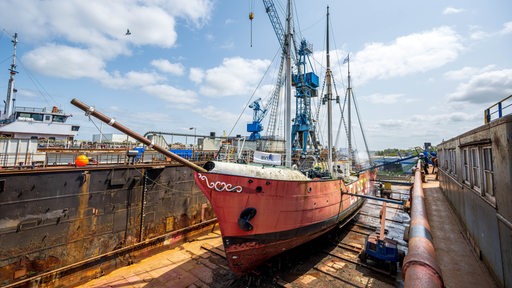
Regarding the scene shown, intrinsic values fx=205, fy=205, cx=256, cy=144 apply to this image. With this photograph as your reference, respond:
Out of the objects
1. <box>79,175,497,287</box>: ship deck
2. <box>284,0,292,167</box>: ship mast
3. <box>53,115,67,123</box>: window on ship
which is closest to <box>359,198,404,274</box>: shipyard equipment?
<box>79,175,497,287</box>: ship deck

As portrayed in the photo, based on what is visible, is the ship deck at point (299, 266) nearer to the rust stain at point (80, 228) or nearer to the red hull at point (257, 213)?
the red hull at point (257, 213)

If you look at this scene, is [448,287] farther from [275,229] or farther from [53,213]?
[53,213]

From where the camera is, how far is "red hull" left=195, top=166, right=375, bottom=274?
725 centimetres

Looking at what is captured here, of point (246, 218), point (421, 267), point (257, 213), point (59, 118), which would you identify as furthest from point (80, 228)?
point (59, 118)

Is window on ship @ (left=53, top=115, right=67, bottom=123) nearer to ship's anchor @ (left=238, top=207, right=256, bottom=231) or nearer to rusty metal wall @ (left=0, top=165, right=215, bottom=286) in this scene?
rusty metal wall @ (left=0, top=165, right=215, bottom=286)

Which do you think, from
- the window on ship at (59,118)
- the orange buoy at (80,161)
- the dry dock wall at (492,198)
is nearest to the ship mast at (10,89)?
the window on ship at (59,118)

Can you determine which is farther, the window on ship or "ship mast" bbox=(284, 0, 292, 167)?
the window on ship

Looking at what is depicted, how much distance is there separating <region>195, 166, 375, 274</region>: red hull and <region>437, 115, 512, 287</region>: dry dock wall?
4.84 meters

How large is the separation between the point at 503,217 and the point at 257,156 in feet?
25.4

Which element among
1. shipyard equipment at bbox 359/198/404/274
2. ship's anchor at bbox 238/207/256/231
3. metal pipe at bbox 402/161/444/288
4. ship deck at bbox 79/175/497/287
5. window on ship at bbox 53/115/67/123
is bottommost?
ship deck at bbox 79/175/497/287

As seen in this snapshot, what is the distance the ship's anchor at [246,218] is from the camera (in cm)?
724

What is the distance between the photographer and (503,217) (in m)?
3.51

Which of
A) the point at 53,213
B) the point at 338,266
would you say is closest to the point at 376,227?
the point at 338,266

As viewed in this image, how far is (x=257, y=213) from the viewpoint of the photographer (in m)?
7.45
